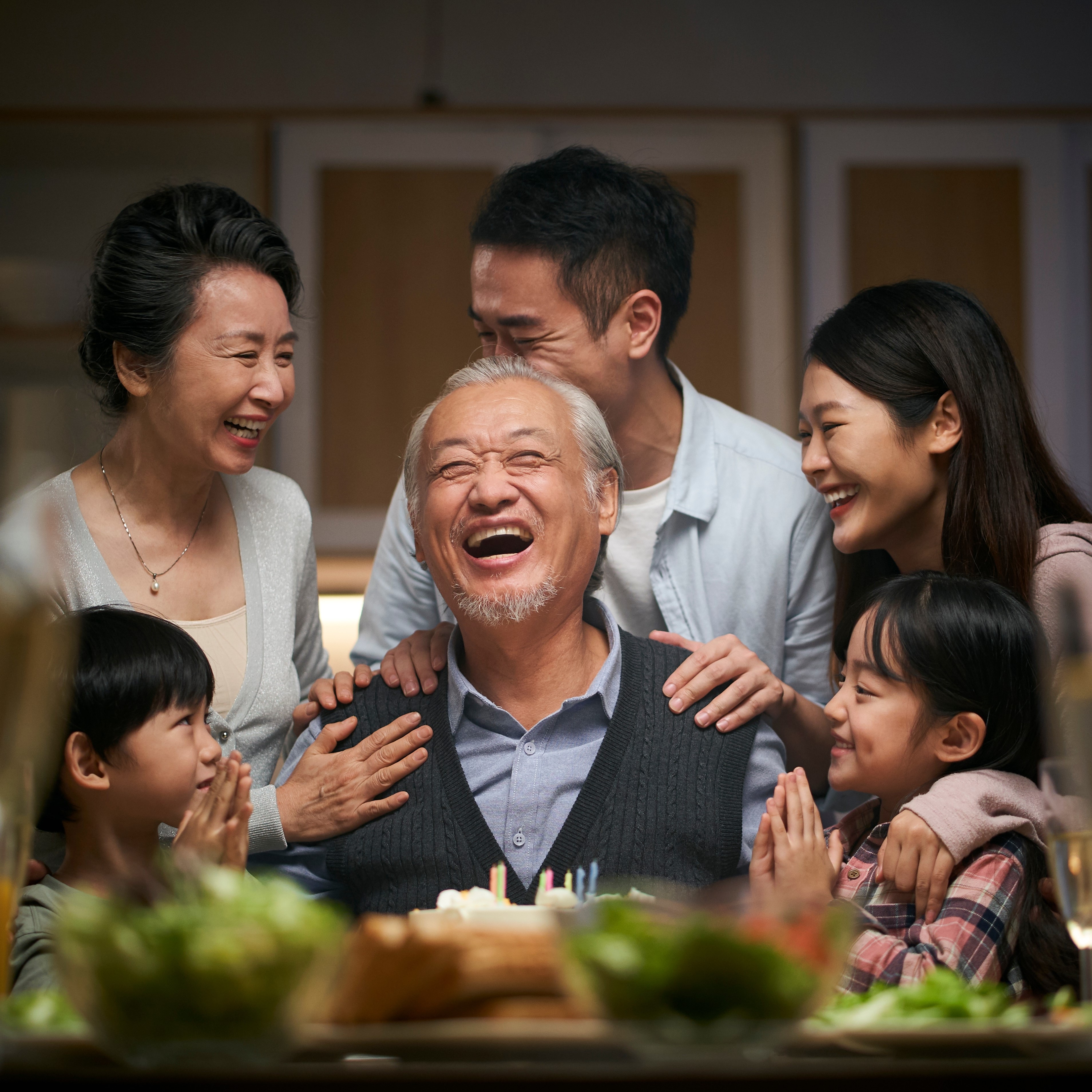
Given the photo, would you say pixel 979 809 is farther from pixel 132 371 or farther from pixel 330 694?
pixel 132 371

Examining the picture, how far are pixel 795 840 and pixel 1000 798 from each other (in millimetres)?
319

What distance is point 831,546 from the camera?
2393mm

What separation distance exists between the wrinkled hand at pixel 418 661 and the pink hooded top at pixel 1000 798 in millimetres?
768

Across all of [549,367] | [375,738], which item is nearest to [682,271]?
[549,367]

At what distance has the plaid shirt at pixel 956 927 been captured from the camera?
1455 mm

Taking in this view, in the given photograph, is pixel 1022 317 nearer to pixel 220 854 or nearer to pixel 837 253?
pixel 837 253

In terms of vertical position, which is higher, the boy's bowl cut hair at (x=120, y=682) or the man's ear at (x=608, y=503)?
the man's ear at (x=608, y=503)

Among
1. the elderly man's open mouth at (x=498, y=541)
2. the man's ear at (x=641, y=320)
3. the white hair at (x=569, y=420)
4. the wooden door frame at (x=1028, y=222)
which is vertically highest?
the wooden door frame at (x=1028, y=222)

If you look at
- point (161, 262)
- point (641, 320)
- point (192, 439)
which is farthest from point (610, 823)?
point (161, 262)

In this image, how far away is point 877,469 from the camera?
2016mm

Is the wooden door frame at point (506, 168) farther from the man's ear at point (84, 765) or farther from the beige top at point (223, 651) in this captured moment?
the man's ear at point (84, 765)

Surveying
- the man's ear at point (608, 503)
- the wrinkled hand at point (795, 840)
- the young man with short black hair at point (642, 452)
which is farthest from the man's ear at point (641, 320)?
the wrinkled hand at point (795, 840)

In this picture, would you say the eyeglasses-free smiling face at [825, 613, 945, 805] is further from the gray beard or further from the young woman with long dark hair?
the gray beard

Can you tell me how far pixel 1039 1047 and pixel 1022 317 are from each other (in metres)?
3.60
